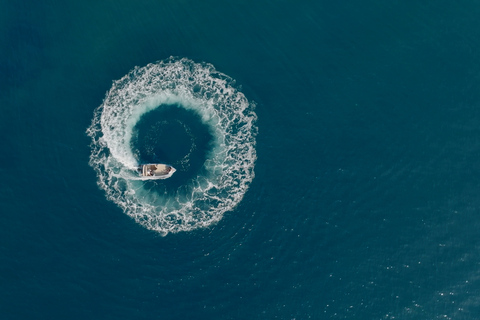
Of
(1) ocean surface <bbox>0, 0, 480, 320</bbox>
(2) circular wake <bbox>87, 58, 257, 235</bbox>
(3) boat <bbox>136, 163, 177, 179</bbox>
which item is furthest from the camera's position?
(2) circular wake <bbox>87, 58, 257, 235</bbox>

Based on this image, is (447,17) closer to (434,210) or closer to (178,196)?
(434,210)

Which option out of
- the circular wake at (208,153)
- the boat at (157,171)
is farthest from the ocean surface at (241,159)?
the boat at (157,171)

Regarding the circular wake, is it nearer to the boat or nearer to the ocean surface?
the ocean surface

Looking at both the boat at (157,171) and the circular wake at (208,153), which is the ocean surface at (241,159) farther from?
the boat at (157,171)

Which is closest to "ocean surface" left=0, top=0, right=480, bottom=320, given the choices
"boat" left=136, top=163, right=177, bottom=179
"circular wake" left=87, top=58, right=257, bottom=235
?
"circular wake" left=87, top=58, right=257, bottom=235

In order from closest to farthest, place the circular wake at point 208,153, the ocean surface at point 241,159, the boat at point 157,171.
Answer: the ocean surface at point 241,159
the boat at point 157,171
the circular wake at point 208,153

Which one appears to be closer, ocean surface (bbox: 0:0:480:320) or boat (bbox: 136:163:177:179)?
ocean surface (bbox: 0:0:480:320)

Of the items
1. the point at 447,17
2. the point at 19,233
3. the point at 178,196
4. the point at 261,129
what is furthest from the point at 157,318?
the point at 447,17
